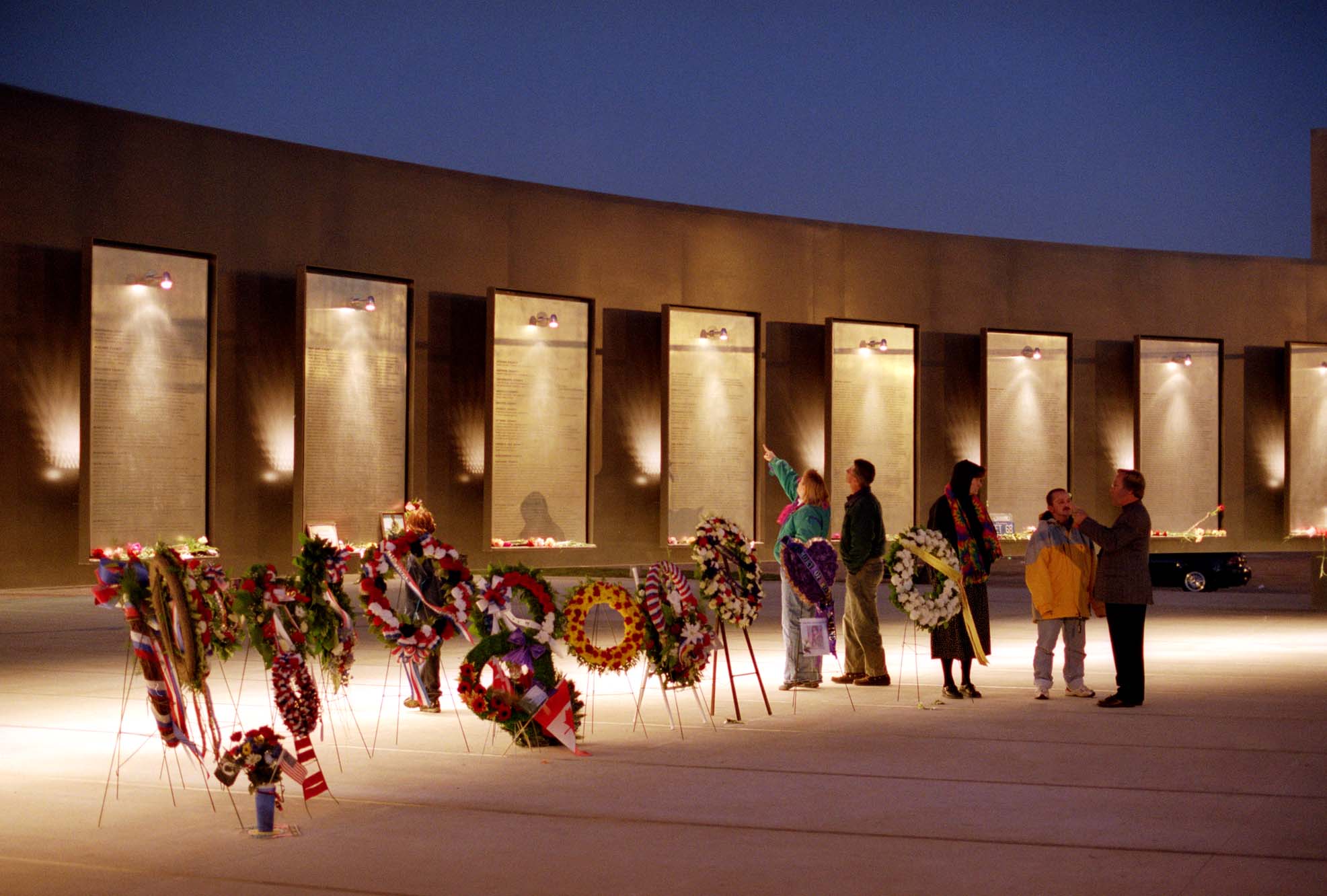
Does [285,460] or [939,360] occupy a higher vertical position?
[939,360]

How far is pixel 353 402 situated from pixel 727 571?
1306cm

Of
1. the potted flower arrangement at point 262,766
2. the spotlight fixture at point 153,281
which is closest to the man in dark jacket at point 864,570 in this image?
the potted flower arrangement at point 262,766

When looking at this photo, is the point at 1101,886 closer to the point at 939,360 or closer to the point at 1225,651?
the point at 1225,651

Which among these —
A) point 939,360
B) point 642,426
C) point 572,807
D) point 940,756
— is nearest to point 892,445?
point 939,360

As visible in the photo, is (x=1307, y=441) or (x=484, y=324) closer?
(x=484, y=324)

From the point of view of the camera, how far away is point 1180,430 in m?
29.3

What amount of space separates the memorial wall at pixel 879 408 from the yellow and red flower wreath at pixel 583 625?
17436 millimetres

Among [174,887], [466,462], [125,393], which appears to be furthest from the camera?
[466,462]

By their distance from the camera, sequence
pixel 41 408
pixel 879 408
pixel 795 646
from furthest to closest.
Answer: pixel 879 408
pixel 41 408
pixel 795 646

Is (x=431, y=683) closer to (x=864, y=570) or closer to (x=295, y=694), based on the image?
(x=295, y=694)

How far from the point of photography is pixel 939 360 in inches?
1118

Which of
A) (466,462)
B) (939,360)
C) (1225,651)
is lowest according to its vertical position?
(1225,651)

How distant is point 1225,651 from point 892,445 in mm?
13265

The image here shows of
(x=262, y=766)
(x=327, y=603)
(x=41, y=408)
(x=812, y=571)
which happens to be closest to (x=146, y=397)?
(x=41, y=408)
